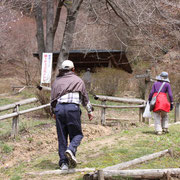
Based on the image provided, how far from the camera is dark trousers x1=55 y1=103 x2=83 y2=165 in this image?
4.57 m

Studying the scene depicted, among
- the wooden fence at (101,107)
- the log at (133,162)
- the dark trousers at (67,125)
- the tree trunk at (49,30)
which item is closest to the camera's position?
the log at (133,162)

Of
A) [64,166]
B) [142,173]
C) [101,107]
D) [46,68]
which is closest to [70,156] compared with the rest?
[64,166]

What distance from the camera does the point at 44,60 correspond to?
12555 millimetres

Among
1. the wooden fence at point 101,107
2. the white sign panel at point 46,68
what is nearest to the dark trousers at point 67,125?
the wooden fence at point 101,107

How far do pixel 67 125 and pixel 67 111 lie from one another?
0.23 meters

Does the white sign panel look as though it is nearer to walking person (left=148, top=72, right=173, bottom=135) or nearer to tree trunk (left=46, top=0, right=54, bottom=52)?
tree trunk (left=46, top=0, right=54, bottom=52)

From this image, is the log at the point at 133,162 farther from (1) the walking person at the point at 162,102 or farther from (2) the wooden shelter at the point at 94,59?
(2) the wooden shelter at the point at 94,59

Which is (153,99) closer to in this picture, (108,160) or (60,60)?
(108,160)

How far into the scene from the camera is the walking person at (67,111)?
180 inches

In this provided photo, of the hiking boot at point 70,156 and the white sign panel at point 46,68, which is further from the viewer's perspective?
the white sign panel at point 46,68

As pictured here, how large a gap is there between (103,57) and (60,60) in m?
8.65

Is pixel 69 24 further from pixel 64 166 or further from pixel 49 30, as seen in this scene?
pixel 64 166

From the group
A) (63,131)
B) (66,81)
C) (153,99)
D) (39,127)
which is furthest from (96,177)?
(39,127)

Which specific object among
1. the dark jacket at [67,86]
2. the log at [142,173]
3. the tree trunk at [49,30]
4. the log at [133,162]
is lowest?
the log at [133,162]
